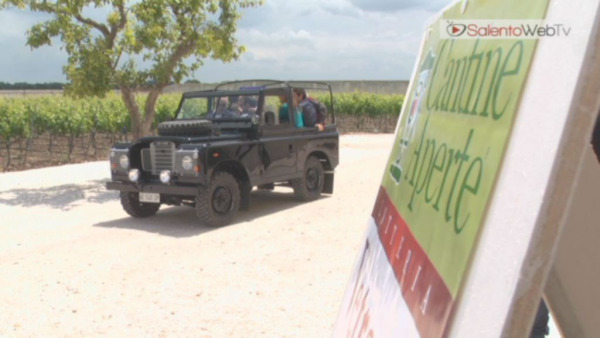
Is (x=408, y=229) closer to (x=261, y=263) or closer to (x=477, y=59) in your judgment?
(x=477, y=59)

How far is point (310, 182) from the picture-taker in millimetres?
9508

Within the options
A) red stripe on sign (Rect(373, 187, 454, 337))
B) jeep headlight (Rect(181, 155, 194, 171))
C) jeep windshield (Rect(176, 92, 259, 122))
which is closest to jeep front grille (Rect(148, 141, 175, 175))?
jeep headlight (Rect(181, 155, 194, 171))

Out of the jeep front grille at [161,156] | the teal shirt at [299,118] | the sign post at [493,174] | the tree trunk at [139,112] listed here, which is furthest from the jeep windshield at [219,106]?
the sign post at [493,174]

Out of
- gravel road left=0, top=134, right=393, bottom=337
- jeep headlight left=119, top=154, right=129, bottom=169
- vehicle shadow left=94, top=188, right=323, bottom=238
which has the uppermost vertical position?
jeep headlight left=119, top=154, right=129, bottom=169

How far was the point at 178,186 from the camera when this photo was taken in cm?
723

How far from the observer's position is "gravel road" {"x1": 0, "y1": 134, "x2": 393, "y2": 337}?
13.9ft

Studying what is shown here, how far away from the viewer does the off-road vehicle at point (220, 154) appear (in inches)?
285

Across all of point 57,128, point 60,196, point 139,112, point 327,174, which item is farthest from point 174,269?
point 57,128

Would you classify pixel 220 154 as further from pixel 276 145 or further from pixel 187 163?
pixel 276 145

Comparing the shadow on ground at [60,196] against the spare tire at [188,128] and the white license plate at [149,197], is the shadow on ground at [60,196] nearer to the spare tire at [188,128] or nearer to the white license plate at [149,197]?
the white license plate at [149,197]

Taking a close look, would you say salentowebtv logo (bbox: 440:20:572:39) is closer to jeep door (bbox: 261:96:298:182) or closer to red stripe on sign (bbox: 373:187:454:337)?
red stripe on sign (bbox: 373:187:454:337)

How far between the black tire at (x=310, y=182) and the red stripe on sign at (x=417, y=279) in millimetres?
7661

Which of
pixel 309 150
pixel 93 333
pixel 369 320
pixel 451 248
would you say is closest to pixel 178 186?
pixel 309 150

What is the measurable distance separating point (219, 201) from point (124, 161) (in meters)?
1.39
